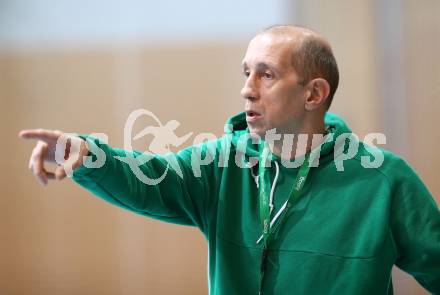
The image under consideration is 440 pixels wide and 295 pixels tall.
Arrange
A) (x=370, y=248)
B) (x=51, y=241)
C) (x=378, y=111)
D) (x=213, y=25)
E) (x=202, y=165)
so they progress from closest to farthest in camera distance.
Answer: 1. (x=370, y=248)
2. (x=202, y=165)
3. (x=378, y=111)
4. (x=213, y=25)
5. (x=51, y=241)

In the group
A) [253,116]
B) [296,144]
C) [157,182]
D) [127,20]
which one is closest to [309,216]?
[296,144]

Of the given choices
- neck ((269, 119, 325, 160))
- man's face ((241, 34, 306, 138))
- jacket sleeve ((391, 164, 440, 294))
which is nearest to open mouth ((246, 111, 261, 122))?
man's face ((241, 34, 306, 138))

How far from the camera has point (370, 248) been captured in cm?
137

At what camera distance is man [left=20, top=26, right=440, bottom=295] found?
1.38 metres

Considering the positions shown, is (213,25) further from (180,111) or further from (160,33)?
(180,111)

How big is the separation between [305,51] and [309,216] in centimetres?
44

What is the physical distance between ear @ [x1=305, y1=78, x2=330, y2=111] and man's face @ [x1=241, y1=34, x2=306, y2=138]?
0.06 m

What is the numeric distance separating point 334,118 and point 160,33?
59.5 inches

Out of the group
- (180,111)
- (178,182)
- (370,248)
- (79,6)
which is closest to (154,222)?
(180,111)

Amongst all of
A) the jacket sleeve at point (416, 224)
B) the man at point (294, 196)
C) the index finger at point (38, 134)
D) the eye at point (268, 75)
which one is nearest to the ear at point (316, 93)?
the man at point (294, 196)

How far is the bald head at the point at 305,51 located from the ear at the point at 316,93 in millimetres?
16

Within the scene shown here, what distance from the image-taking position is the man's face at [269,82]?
141 centimetres

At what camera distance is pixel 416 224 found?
1384mm

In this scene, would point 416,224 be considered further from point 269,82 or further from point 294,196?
point 269,82
